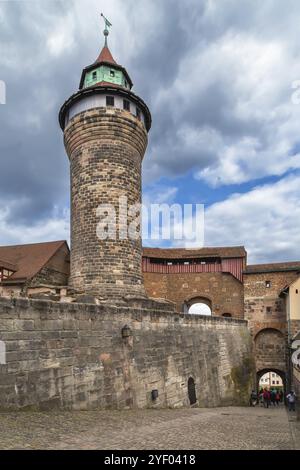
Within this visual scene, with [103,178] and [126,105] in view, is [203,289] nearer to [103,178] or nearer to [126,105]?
[103,178]

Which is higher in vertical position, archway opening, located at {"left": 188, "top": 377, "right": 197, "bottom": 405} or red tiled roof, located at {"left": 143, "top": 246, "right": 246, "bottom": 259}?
red tiled roof, located at {"left": 143, "top": 246, "right": 246, "bottom": 259}

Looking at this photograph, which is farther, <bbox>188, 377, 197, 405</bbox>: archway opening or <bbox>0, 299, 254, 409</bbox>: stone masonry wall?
<bbox>188, 377, 197, 405</bbox>: archway opening

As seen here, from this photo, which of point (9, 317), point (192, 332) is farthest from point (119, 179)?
point (9, 317)

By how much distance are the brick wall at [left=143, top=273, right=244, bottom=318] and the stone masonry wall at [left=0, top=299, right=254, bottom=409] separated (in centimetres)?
911

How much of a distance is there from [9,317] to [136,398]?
514cm

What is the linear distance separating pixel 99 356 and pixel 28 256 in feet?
40.5

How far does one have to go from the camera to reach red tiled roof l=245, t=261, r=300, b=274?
2493 cm

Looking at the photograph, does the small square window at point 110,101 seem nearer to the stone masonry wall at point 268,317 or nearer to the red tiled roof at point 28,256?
the red tiled roof at point 28,256

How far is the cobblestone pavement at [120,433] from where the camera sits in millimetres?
5324

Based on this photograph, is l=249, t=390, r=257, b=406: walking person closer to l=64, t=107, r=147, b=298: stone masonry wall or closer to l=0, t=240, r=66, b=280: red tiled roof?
l=64, t=107, r=147, b=298: stone masonry wall

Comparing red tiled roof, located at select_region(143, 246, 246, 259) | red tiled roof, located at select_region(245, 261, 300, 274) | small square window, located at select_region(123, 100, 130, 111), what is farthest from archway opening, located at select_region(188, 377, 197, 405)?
red tiled roof, located at select_region(143, 246, 246, 259)

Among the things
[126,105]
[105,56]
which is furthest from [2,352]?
[105,56]

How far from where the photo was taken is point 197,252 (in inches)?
1094
